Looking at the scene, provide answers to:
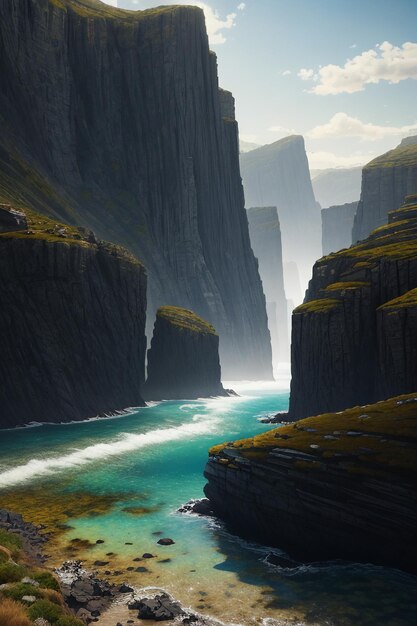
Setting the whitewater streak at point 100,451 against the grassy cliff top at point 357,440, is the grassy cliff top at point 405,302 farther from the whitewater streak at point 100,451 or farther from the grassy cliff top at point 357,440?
the whitewater streak at point 100,451

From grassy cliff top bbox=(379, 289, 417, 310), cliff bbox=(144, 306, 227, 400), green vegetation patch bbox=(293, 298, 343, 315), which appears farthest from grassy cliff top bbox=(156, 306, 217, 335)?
grassy cliff top bbox=(379, 289, 417, 310)

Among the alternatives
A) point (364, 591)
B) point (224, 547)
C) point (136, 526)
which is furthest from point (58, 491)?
point (364, 591)

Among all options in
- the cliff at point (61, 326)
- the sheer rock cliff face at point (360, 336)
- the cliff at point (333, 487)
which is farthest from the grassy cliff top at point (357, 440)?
the cliff at point (61, 326)

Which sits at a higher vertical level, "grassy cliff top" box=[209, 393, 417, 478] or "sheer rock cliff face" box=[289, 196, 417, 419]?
"sheer rock cliff face" box=[289, 196, 417, 419]

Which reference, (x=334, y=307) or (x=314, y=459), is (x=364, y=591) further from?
(x=334, y=307)

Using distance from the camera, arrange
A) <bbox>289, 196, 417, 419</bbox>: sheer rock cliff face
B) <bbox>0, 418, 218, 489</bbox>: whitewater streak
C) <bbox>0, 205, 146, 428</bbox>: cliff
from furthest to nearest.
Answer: <bbox>0, 205, 146, 428</bbox>: cliff
<bbox>289, 196, 417, 419</bbox>: sheer rock cliff face
<bbox>0, 418, 218, 489</bbox>: whitewater streak

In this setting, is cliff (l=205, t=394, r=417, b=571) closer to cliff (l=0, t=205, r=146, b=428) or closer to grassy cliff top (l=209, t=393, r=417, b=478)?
grassy cliff top (l=209, t=393, r=417, b=478)
